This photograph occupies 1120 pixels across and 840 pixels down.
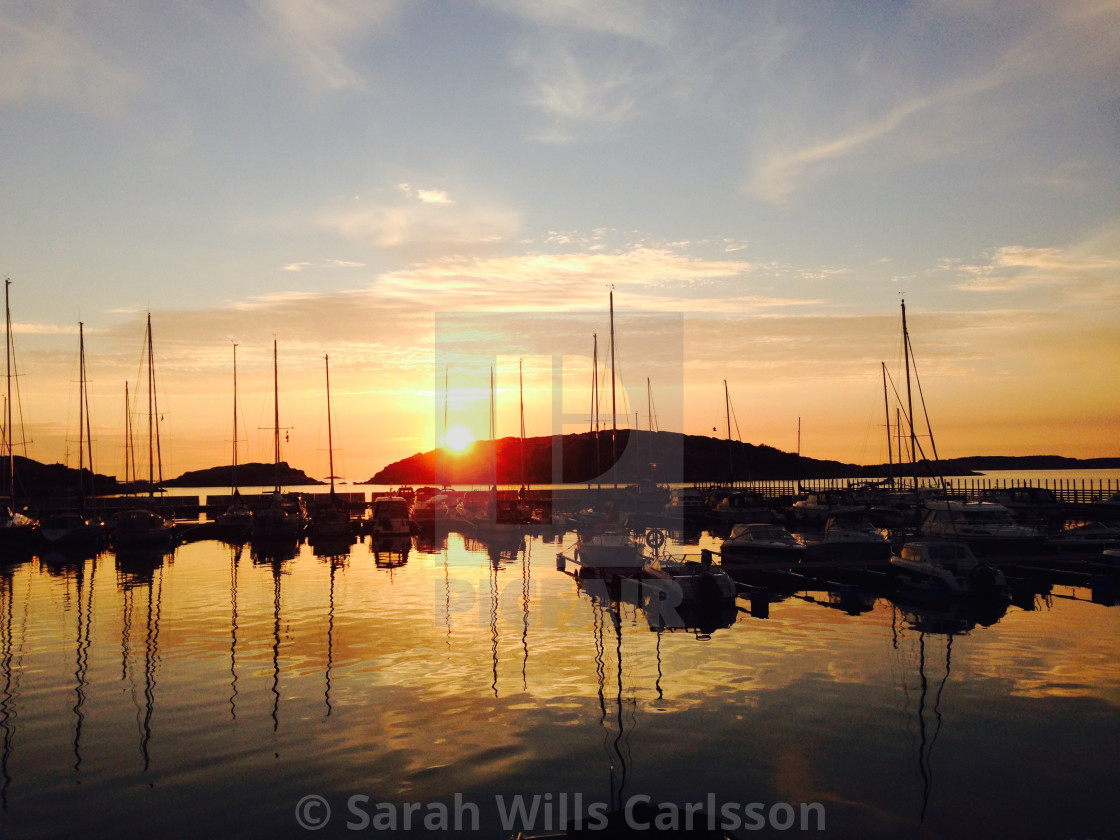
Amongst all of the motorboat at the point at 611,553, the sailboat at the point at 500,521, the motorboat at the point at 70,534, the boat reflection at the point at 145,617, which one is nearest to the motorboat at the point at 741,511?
the sailboat at the point at 500,521

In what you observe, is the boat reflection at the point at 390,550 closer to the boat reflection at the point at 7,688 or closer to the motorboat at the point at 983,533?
the boat reflection at the point at 7,688

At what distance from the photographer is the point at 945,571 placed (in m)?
37.5

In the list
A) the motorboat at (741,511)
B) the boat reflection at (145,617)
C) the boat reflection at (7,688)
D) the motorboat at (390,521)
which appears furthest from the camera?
the motorboat at (741,511)

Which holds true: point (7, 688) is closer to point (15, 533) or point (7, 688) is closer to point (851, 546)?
point (851, 546)

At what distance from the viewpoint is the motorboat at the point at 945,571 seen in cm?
3644

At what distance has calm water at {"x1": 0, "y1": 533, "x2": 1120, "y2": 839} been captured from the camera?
48.6 feet

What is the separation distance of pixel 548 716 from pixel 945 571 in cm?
2591

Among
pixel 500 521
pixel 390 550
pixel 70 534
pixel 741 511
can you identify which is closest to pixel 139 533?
pixel 70 534

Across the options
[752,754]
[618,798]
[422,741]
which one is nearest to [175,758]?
[422,741]

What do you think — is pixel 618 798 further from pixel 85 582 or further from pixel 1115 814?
pixel 85 582

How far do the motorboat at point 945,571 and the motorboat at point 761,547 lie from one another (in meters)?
9.06

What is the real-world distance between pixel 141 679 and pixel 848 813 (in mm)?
20406

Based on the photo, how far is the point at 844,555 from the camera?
1954 inches

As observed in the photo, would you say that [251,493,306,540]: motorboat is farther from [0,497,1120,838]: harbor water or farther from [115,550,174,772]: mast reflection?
[0,497,1120,838]: harbor water
